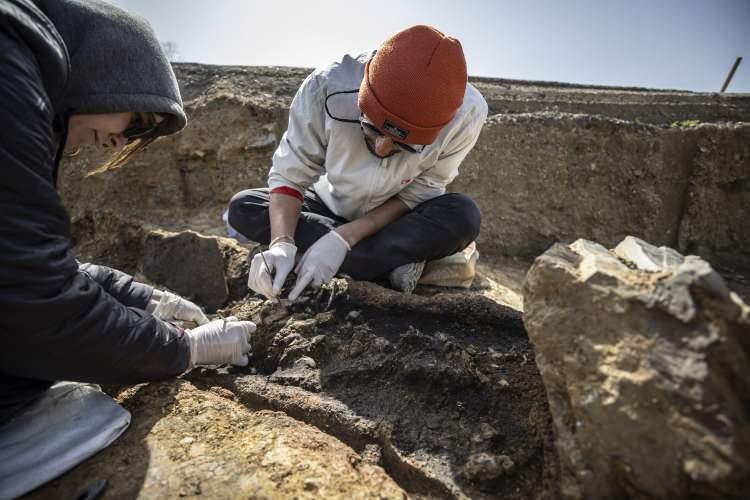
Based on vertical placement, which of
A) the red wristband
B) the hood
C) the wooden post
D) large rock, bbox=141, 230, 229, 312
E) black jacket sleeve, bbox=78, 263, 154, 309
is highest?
the wooden post

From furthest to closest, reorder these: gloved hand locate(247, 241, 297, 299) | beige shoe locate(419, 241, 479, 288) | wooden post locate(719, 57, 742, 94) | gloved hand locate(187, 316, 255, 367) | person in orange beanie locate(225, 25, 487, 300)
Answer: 1. wooden post locate(719, 57, 742, 94)
2. beige shoe locate(419, 241, 479, 288)
3. gloved hand locate(247, 241, 297, 299)
4. person in orange beanie locate(225, 25, 487, 300)
5. gloved hand locate(187, 316, 255, 367)

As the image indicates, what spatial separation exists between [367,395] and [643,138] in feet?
11.5

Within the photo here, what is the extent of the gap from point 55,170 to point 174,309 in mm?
663

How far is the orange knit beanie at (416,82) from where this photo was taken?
151 centimetres

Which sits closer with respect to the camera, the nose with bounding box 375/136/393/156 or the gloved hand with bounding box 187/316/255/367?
the gloved hand with bounding box 187/316/255/367

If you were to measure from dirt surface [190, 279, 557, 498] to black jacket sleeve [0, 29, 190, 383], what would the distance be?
16.6 inches

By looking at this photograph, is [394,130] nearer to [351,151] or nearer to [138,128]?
[351,151]

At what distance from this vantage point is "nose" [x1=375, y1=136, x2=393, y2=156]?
1.72 meters

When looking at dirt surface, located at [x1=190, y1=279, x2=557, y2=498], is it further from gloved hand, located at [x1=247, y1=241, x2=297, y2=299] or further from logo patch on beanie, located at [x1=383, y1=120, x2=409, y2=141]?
logo patch on beanie, located at [x1=383, y1=120, x2=409, y2=141]

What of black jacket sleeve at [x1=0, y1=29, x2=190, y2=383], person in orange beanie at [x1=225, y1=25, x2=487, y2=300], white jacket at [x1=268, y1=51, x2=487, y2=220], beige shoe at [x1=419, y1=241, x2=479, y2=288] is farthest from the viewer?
beige shoe at [x1=419, y1=241, x2=479, y2=288]

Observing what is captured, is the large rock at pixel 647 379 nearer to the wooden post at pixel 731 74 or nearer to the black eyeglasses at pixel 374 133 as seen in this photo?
the black eyeglasses at pixel 374 133

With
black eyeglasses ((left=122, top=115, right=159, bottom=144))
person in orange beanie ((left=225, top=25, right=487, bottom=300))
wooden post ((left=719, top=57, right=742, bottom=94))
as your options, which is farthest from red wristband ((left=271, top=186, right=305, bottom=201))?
wooden post ((left=719, top=57, right=742, bottom=94))

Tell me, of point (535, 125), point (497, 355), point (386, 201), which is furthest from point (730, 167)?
point (497, 355)

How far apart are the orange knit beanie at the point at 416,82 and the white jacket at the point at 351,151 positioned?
1.07 feet
